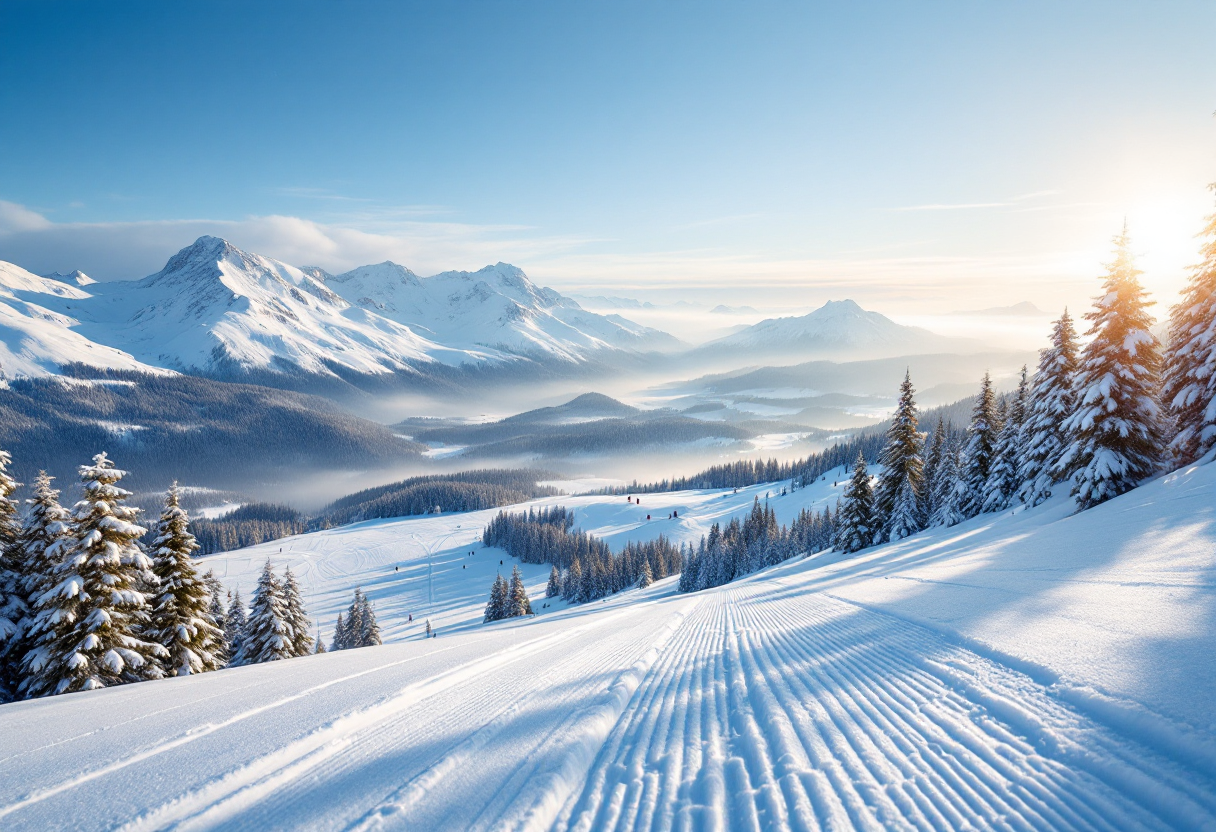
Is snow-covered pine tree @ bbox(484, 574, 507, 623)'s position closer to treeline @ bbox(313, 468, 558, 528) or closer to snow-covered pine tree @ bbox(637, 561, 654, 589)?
snow-covered pine tree @ bbox(637, 561, 654, 589)

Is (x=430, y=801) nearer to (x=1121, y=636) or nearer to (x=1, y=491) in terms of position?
(x=1121, y=636)

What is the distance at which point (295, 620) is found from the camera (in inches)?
928

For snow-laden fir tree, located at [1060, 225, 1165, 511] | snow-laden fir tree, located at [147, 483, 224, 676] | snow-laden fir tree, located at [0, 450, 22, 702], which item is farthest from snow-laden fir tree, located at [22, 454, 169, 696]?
snow-laden fir tree, located at [1060, 225, 1165, 511]

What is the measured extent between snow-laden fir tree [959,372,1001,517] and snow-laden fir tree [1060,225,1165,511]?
11125 millimetres

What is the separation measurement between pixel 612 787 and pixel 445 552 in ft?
347

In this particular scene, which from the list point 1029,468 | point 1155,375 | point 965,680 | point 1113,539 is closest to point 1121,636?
point 965,680

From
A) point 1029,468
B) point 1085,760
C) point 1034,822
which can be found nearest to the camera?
point 1034,822

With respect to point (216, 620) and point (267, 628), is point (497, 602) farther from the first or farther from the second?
point (267, 628)

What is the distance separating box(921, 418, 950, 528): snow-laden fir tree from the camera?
32.9 meters

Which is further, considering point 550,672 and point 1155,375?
point 1155,375

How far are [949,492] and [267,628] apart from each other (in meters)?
Result: 38.6

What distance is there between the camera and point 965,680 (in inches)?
183

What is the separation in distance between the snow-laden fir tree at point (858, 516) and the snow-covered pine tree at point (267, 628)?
31240 mm

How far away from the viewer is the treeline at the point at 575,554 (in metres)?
64.9
